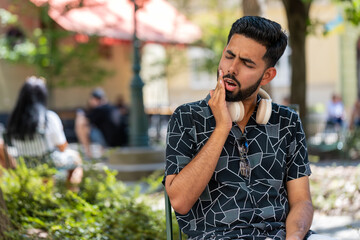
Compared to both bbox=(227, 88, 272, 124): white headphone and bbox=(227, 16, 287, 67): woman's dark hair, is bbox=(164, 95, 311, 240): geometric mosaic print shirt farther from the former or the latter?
bbox=(227, 16, 287, 67): woman's dark hair

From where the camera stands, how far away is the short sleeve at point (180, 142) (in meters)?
2.72

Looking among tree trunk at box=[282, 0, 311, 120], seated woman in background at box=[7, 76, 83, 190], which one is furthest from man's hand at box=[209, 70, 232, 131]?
tree trunk at box=[282, 0, 311, 120]

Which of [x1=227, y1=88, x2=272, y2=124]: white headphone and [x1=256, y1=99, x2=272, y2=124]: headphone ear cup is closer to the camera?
[x1=227, y1=88, x2=272, y2=124]: white headphone

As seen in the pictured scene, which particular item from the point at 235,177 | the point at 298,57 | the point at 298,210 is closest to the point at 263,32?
the point at 235,177

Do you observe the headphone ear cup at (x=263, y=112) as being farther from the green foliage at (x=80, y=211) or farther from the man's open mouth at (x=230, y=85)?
the green foliage at (x=80, y=211)

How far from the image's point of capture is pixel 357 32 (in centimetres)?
2409

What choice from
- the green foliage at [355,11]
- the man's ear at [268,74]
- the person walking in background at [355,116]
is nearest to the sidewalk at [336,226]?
the man's ear at [268,74]

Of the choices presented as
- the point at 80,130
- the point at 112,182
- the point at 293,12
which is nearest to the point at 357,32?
the point at 293,12

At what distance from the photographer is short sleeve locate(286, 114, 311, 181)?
2.96 m

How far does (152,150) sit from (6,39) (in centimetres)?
611

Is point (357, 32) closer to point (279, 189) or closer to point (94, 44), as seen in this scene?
point (94, 44)

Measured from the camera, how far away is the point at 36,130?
6871 mm

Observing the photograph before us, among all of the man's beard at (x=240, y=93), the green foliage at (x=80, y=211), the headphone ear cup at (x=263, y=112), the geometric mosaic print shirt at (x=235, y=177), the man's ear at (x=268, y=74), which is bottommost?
the green foliage at (x=80, y=211)

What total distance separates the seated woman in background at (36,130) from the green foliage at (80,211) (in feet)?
4.70
